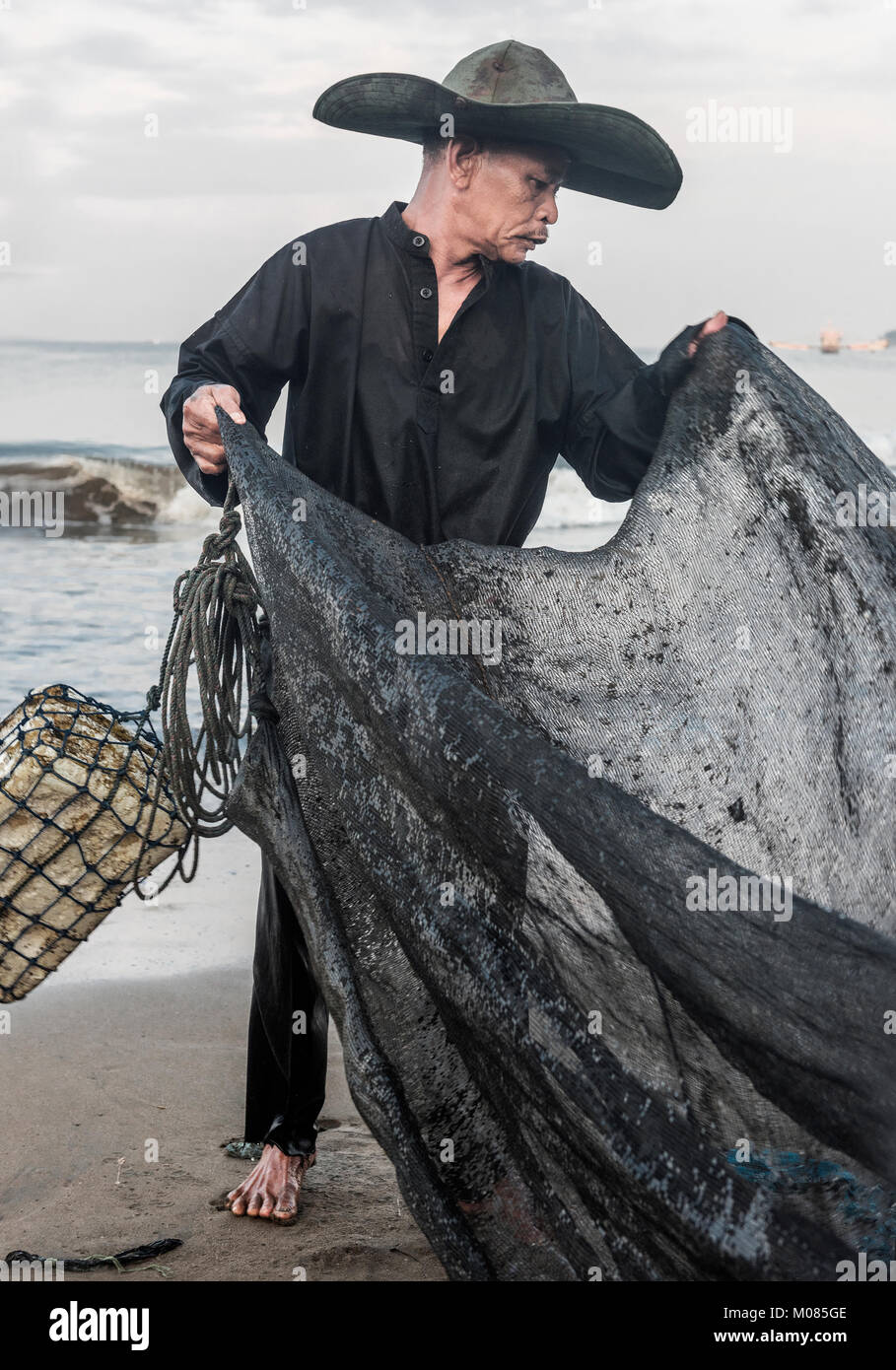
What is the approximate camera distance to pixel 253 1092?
3143 millimetres

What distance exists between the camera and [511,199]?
3.00 metres

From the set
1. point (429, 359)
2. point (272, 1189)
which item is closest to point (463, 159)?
point (429, 359)

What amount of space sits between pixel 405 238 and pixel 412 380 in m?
0.35

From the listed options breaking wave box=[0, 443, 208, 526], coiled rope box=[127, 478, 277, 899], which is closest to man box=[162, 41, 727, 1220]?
coiled rope box=[127, 478, 277, 899]

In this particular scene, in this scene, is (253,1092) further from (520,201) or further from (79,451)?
(79,451)

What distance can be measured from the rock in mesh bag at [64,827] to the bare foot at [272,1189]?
70 cm

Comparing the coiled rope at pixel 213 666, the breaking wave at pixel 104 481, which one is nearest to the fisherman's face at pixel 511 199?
the coiled rope at pixel 213 666

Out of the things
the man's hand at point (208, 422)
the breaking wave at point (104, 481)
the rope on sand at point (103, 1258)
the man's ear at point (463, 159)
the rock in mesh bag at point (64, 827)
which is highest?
the breaking wave at point (104, 481)

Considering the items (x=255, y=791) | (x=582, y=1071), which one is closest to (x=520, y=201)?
(x=255, y=791)

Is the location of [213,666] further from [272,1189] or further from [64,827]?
[272,1189]

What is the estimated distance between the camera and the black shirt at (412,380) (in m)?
3.08

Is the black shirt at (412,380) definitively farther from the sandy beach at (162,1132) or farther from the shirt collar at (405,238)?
the sandy beach at (162,1132)

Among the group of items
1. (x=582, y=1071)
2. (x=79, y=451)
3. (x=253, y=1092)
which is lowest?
(x=253, y=1092)
